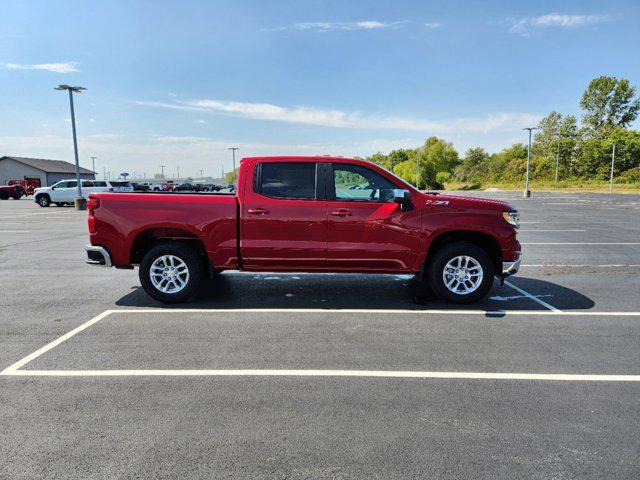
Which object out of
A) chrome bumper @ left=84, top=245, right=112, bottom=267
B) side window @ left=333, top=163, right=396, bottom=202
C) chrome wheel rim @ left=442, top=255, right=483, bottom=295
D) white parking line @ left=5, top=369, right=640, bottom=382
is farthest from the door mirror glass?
chrome bumper @ left=84, top=245, right=112, bottom=267

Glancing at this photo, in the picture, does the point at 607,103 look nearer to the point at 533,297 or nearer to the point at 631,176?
the point at 631,176

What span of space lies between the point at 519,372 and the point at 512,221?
2702 mm

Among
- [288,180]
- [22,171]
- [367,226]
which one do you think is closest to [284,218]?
[288,180]

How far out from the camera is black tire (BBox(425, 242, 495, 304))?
19.2ft

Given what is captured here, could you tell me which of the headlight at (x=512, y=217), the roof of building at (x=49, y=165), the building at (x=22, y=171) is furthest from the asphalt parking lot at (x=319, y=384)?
the roof of building at (x=49, y=165)

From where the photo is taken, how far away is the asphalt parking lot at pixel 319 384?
263 cm

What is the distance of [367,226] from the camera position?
575 centimetres

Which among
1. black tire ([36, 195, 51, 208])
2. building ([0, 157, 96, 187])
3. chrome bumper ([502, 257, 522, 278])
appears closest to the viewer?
chrome bumper ([502, 257, 522, 278])

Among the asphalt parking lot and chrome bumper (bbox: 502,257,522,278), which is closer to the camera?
the asphalt parking lot

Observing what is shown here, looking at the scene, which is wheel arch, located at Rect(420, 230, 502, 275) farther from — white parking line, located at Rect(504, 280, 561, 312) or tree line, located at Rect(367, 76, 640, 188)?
tree line, located at Rect(367, 76, 640, 188)

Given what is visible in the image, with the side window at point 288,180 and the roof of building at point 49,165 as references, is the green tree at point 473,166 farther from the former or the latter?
the side window at point 288,180

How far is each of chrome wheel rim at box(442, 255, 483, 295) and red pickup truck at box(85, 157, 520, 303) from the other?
0.01m

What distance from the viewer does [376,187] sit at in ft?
19.3

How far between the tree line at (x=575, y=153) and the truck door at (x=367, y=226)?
74.1 metres
